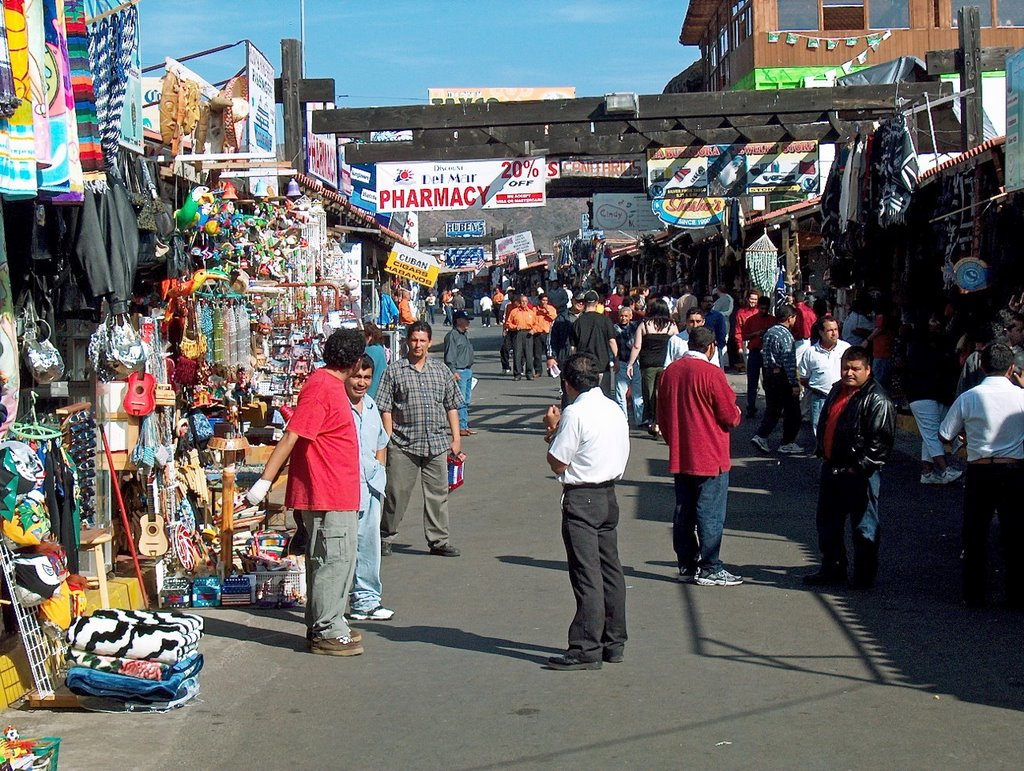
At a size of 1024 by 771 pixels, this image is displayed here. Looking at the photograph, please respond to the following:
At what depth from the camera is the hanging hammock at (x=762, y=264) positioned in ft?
71.5

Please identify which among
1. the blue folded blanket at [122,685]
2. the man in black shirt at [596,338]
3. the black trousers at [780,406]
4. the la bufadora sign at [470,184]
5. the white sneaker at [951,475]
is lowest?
the blue folded blanket at [122,685]

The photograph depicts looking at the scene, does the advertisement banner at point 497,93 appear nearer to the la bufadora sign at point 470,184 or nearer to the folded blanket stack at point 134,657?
the la bufadora sign at point 470,184

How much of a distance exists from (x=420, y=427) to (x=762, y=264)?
42.4 ft

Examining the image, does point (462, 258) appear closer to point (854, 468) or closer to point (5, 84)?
point (854, 468)

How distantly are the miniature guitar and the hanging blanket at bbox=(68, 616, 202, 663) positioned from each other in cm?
196

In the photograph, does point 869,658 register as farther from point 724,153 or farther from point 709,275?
point 709,275

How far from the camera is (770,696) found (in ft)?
21.1

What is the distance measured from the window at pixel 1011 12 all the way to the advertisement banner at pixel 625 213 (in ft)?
40.8

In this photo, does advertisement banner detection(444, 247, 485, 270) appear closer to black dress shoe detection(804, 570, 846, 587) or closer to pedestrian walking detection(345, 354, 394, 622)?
black dress shoe detection(804, 570, 846, 587)

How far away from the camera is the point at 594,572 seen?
23.1ft

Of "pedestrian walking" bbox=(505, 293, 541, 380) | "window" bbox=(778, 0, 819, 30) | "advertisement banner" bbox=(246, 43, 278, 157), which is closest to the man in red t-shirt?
"advertisement banner" bbox=(246, 43, 278, 157)

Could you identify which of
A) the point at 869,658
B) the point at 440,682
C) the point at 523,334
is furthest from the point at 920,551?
the point at 523,334

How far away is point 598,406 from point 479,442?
10.4 meters

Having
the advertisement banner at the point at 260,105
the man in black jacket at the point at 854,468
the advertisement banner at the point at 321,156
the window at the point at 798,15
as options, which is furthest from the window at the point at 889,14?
the man in black jacket at the point at 854,468
